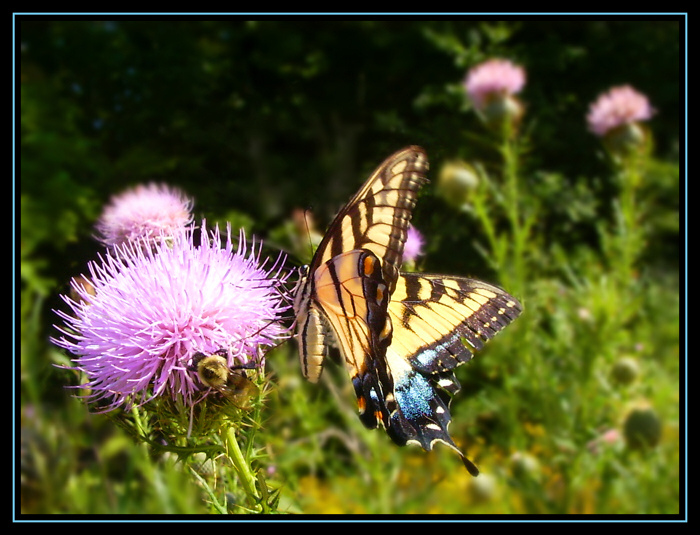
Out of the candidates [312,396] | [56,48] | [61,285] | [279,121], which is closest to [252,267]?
[61,285]

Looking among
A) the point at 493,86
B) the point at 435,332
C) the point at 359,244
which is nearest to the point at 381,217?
the point at 359,244

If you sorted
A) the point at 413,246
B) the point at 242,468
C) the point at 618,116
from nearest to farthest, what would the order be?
the point at 242,468, the point at 413,246, the point at 618,116

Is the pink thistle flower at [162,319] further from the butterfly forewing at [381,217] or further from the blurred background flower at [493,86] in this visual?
the blurred background flower at [493,86]

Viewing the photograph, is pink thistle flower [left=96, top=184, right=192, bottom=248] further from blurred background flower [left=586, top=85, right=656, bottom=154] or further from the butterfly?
blurred background flower [left=586, top=85, right=656, bottom=154]

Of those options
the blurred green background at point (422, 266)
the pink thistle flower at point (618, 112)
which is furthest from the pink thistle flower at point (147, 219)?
the pink thistle flower at point (618, 112)

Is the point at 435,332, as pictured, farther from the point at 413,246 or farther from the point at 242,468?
the point at 242,468

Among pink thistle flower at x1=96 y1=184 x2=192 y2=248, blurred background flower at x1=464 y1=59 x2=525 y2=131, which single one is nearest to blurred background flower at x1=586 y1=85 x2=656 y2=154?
blurred background flower at x1=464 y1=59 x2=525 y2=131
